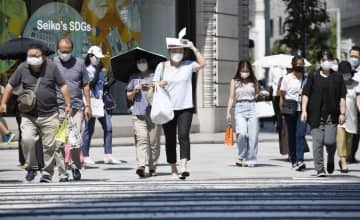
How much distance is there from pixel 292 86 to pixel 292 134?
0.80 m

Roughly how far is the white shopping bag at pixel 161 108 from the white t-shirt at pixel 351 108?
138 inches

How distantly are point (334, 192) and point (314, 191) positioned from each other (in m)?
0.23

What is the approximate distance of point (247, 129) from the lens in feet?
56.7

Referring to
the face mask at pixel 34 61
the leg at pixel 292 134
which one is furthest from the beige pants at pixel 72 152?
the leg at pixel 292 134

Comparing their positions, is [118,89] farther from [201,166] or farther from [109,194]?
[109,194]

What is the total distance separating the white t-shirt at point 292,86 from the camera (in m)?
17.0

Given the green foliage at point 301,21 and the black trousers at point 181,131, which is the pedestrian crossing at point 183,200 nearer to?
the black trousers at point 181,131

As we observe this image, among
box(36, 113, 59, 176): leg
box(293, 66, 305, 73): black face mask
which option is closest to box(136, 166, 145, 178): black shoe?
box(36, 113, 59, 176): leg

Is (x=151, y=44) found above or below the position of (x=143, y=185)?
above

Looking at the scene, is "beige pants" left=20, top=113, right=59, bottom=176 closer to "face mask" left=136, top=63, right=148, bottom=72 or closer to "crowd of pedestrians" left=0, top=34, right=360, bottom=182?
"crowd of pedestrians" left=0, top=34, right=360, bottom=182

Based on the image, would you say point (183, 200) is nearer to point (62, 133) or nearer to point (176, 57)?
point (62, 133)

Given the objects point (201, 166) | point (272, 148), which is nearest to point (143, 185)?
point (201, 166)

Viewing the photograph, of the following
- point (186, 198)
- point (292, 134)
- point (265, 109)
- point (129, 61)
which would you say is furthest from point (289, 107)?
point (186, 198)

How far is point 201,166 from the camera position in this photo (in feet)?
57.5
